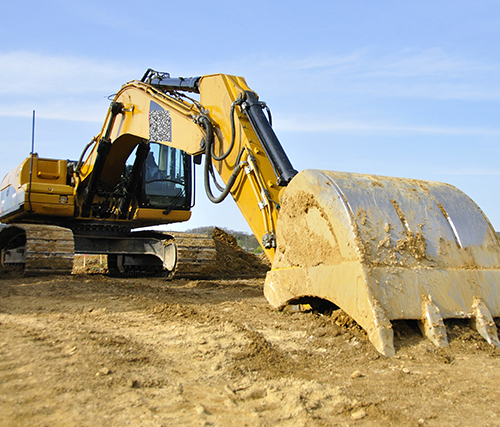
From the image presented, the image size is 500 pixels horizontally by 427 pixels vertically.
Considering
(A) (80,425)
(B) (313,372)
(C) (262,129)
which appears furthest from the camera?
(C) (262,129)

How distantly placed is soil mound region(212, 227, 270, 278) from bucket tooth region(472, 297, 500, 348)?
8095mm

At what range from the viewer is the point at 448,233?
11.0 ft

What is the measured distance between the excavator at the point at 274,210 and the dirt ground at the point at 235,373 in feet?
0.64

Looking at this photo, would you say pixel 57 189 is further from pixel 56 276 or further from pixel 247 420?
pixel 247 420

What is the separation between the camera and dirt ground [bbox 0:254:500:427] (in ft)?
6.41

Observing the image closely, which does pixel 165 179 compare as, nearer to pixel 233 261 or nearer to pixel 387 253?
pixel 233 261

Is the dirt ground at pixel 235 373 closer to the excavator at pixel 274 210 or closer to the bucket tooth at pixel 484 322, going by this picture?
the bucket tooth at pixel 484 322

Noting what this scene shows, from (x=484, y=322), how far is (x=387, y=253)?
696mm

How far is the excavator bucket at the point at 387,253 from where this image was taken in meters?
2.86

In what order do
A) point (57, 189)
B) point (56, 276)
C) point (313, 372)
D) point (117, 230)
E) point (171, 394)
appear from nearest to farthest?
point (171, 394), point (313, 372), point (56, 276), point (57, 189), point (117, 230)

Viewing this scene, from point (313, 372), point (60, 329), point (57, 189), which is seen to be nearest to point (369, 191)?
point (313, 372)

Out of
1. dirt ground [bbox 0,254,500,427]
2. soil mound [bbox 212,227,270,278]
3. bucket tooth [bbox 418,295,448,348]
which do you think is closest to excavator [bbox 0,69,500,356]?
bucket tooth [bbox 418,295,448,348]

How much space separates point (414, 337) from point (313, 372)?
0.70m

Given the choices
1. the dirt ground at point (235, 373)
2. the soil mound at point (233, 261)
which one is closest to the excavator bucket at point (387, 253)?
the dirt ground at point (235, 373)
